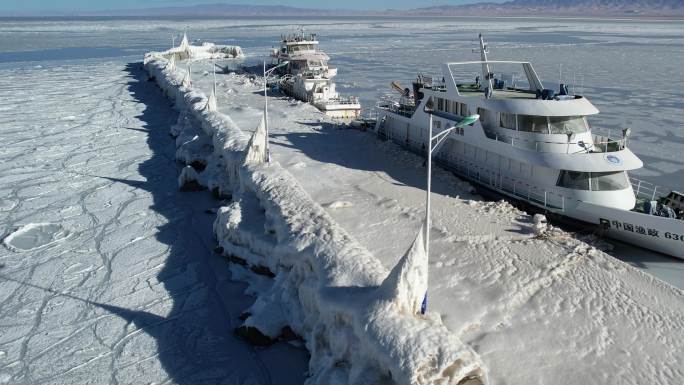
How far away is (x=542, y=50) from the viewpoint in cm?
8469

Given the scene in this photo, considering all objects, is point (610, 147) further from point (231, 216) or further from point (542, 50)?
point (542, 50)

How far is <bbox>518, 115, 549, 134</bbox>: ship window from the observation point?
20297mm

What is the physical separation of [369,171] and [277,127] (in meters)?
10.3

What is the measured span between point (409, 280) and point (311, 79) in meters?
34.6

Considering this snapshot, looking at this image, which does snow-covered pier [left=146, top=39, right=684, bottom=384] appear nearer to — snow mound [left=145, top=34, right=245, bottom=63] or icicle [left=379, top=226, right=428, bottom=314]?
icicle [left=379, top=226, right=428, bottom=314]

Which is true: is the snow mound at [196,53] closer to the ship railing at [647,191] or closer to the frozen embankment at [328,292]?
the frozen embankment at [328,292]

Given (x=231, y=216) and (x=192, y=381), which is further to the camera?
(x=231, y=216)

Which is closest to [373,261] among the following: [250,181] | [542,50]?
[250,181]

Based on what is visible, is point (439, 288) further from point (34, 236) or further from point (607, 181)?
point (34, 236)

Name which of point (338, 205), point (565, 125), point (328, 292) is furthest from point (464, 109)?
point (328, 292)

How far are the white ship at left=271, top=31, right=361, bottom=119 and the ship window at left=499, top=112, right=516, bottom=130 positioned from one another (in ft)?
57.4

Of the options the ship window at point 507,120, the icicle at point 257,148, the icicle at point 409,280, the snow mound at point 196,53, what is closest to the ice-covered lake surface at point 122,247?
the icicle at point 257,148

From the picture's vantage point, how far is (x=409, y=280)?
35.7 ft

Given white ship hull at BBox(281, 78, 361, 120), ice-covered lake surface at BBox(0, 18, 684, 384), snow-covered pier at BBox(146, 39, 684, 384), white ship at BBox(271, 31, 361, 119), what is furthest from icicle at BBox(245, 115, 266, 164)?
white ship at BBox(271, 31, 361, 119)
